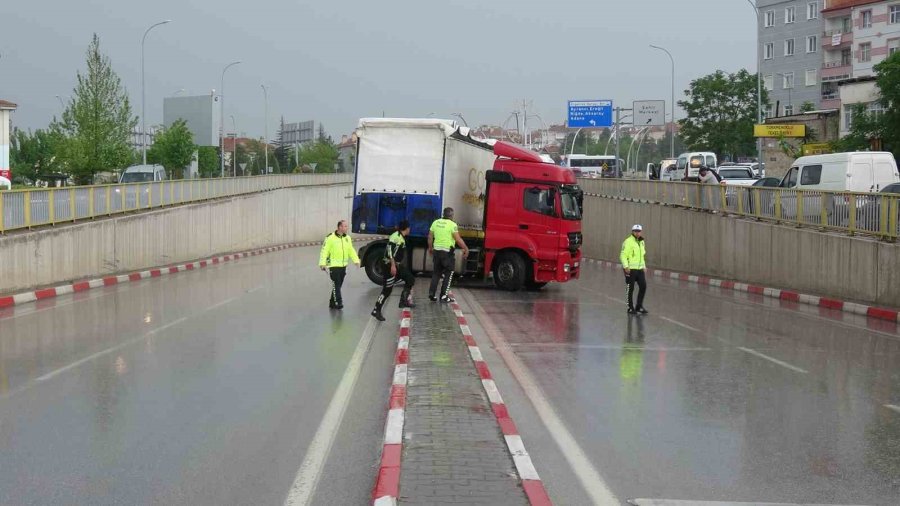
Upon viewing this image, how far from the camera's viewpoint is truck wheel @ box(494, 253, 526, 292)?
2511 cm

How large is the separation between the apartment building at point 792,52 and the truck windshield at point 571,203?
55523 millimetres

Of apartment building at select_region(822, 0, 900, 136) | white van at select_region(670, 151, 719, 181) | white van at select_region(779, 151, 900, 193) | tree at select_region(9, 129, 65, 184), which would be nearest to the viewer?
white van at select_region(779, 151, 900, 193)

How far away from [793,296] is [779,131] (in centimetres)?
2373

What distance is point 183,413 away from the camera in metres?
9.31

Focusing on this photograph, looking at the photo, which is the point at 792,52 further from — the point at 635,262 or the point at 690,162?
the point at 635,262

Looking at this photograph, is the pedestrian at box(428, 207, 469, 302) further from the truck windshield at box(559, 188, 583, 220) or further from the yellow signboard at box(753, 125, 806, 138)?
the yellow signboard at box(753, 125, 806, 138)

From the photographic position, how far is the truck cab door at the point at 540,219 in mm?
25078

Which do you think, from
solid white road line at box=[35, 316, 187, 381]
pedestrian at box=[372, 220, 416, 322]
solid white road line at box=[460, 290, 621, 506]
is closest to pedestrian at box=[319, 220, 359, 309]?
pedestrian at box=[372, 220, 416, 322]

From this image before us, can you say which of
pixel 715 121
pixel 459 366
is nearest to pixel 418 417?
pixel 459 366

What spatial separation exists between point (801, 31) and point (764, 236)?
58245mm

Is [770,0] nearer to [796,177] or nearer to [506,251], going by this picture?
[796,177]

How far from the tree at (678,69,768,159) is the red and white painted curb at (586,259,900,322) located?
39421 mm

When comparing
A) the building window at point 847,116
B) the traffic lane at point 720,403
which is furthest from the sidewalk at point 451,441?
the building window at point 847,116

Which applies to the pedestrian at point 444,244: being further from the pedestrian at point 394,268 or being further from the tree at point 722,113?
the tree at point 722,113
